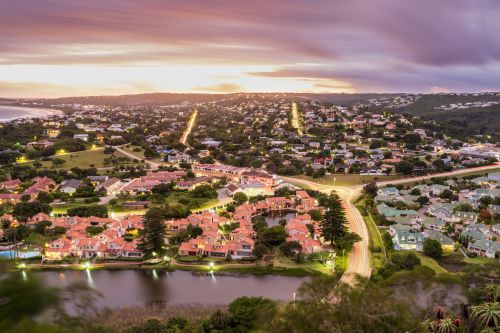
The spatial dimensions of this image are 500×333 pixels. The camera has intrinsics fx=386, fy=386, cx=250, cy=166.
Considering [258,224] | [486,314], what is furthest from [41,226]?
[486,314]

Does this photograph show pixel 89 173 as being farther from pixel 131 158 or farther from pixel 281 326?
pixel 281 326

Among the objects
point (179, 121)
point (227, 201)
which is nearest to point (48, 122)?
point (179, 121)

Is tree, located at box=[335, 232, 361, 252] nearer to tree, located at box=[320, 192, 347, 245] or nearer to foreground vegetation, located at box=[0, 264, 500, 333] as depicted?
tree, located at box=[320, 192, 347, 245]

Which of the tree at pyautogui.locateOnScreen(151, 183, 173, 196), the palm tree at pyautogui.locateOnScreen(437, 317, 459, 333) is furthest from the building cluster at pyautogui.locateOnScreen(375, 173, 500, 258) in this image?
the tree at pyautogui.locateOnScreen(151, 183, 173, 196)

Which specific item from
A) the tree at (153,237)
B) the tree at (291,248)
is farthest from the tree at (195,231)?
the tree at (291,248)

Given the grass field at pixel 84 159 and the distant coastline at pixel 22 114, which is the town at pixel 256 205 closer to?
the grass field at pixel 84 159

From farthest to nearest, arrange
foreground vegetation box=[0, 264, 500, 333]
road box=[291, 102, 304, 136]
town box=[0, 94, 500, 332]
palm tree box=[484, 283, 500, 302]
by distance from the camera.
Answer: road box=[291, 102, 304, 136] < town box=[0, 94, 500, 332] < palm tree box=[484, 283, 500, 302] < foreground vegetation box=[0, 264, 500, 333]

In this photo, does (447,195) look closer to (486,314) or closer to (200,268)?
(200,268)
